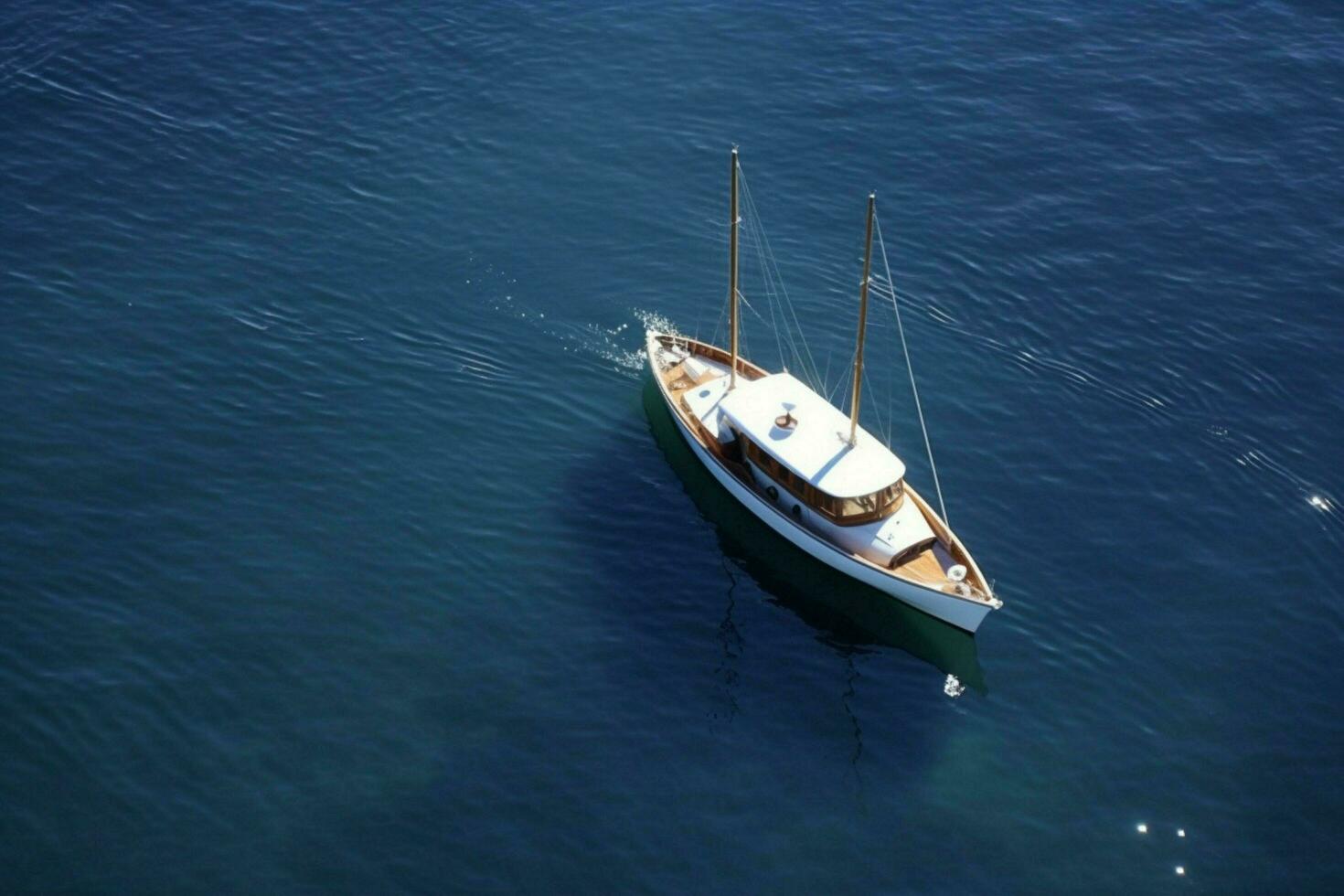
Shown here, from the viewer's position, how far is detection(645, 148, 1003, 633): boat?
6619cm

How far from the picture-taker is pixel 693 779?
5975 centimetres

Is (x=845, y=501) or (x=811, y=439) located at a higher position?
(x=811, y=439)

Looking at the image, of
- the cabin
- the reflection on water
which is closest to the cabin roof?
the cabin

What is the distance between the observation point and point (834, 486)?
67.1 m

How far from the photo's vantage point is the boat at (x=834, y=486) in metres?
66.2

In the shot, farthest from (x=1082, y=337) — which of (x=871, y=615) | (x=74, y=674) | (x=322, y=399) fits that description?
(x=74, y=674)

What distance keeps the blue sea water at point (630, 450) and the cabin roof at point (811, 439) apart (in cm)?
477

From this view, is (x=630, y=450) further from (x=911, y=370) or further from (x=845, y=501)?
(x=911, y=370)

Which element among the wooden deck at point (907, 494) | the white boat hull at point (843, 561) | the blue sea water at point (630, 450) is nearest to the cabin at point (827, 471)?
the wooden deck at point (907, 494)

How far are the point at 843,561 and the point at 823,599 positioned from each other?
7.62ft

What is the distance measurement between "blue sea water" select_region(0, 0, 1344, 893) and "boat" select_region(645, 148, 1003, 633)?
2.04 m

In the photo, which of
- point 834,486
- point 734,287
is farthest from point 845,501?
point 734,287

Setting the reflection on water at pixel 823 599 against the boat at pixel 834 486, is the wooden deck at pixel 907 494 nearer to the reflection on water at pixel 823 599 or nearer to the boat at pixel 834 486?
the boat at pixel 834 486

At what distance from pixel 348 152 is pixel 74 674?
41.3 meters
